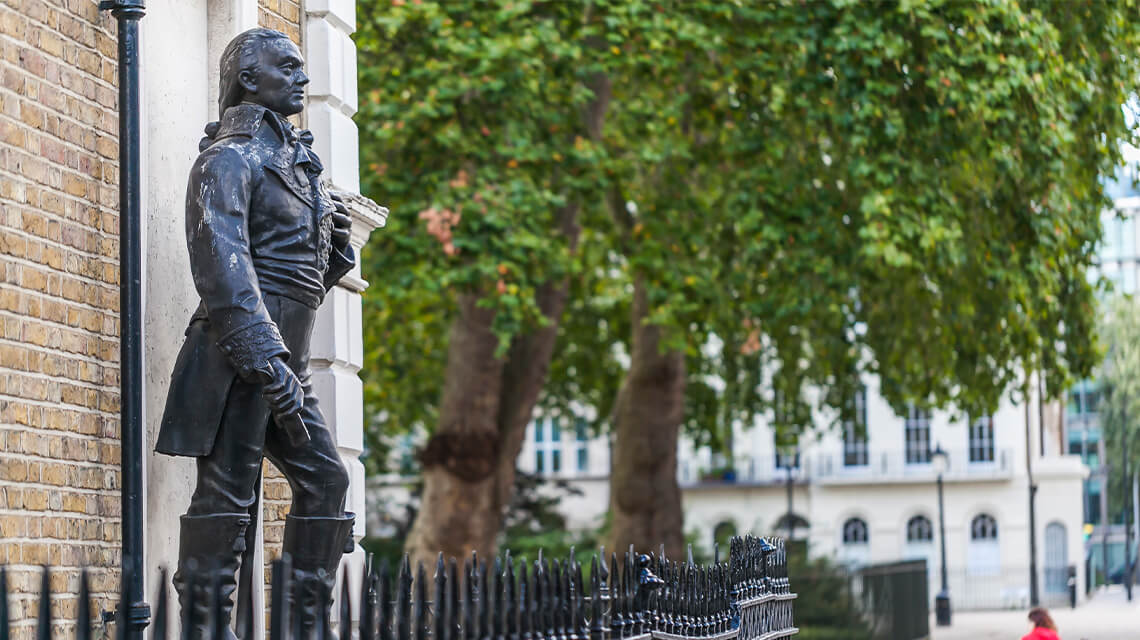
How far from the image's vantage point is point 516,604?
4914 millimetres

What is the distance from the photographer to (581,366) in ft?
94.5

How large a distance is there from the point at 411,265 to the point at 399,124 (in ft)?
5.20

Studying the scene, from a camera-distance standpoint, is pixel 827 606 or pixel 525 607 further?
pixel 827 606

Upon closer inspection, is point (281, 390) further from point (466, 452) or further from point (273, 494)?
point (466, 452)

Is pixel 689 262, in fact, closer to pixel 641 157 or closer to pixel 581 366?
pixel 641 157

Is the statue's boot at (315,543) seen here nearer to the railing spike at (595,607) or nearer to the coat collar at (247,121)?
the railing spike at (595,607)

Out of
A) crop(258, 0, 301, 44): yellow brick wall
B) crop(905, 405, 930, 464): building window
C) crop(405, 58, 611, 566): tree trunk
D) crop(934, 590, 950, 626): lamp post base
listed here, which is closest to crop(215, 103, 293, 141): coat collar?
crop(258, 0, 301, 44): yellow brick wall

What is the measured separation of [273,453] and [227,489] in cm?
31

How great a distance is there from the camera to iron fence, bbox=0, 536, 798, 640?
147 inches

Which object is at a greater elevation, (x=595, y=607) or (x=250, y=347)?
(x=250, y=347)

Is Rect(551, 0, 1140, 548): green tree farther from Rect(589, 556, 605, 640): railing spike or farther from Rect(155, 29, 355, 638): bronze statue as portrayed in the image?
Rect(589, 556, 605, 640): railing spike

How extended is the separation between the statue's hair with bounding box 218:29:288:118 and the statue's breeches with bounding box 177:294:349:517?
82cm

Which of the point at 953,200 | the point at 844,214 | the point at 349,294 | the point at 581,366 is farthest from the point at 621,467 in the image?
the point at 349,294

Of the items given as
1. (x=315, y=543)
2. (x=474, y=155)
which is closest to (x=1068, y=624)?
(x=474, y=155)
